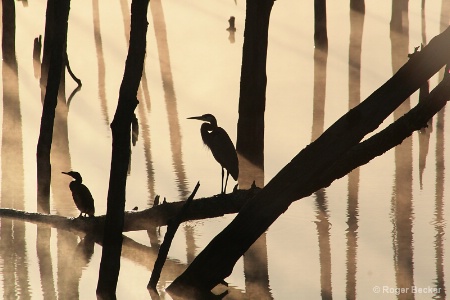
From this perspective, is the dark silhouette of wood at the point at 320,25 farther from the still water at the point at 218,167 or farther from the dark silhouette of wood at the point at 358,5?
the dark silhouette of wood at the point at 358,5

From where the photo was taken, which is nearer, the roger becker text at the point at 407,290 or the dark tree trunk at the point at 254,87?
the roger becker text at the point at 407,290

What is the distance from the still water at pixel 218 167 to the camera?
7832 millimetres

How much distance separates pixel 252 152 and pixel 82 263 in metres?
3.19

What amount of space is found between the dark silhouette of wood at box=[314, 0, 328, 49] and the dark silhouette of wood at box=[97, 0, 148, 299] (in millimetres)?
11399

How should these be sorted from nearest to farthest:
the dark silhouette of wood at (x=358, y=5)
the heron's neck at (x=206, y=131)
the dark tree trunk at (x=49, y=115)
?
the dark tree trunk at (x=49, y=115)
the heron's neck at (x=206, y=131)
the dark silhouette of wood at (x=358, y=5)

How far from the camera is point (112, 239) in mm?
6582

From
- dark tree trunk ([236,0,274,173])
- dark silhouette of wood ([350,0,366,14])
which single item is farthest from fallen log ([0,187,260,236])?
dark silhouette of wood ([350,0,366,14])

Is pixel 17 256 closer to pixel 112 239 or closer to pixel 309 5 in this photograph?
pixel 112 239

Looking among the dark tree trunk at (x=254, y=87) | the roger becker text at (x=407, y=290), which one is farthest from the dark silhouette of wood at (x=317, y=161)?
the dark tree trunk at (x=254, y=87)

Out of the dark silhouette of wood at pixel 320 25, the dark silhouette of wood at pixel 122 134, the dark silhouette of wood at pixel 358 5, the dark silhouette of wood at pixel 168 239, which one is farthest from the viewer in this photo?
the dark silhouette of wood at pixel 358 5

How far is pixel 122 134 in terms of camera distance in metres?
6.44

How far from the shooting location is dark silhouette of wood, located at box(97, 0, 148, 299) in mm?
6391

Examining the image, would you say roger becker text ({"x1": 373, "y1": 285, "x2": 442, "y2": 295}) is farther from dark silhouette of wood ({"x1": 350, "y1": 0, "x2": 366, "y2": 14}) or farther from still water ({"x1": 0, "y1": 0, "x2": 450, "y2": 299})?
dark silhouette of wood ({"x1": 350, "y1": 0, "x2": 366, "y2": 14})

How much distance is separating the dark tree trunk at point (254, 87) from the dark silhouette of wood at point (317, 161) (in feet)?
13.6
